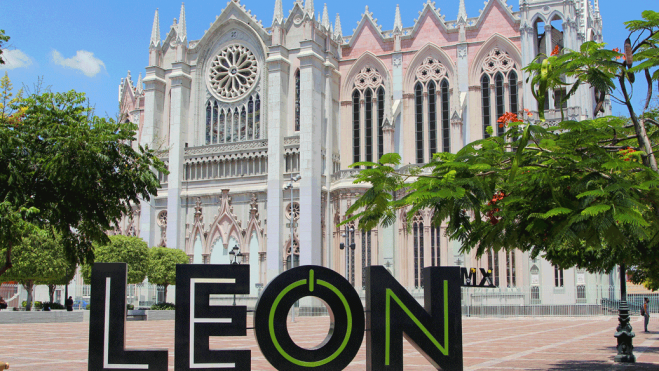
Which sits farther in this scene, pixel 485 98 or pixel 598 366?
pixel 485 98

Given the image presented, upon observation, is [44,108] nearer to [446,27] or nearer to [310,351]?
[310,351]

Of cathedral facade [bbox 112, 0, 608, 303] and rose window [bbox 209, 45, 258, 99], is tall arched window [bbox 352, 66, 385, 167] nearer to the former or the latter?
cathedral facade [bbox 112, 0, 608, 303]

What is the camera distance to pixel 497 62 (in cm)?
Result: 4750

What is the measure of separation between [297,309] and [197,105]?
18401 mm

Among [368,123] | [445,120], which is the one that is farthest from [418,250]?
[368,123]

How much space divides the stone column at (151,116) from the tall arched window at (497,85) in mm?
24286

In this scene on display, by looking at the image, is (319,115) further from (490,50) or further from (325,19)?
(490,50)

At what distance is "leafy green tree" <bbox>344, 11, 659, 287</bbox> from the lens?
32.3 ft

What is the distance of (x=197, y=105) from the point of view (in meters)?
53.4

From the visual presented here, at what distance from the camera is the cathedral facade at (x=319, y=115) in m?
46.4

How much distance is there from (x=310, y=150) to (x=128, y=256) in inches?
544

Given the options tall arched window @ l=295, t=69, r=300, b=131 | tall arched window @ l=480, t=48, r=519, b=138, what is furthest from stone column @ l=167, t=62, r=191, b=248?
tall arched window @ l=480, t=48, r=519, b=138

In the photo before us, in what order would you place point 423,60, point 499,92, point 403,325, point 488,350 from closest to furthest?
point 403,325
point 488,350
point 499,92
point 423,60

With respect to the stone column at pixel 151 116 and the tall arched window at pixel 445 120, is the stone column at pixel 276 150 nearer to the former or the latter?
Result: the stone column at pixel 151 116
